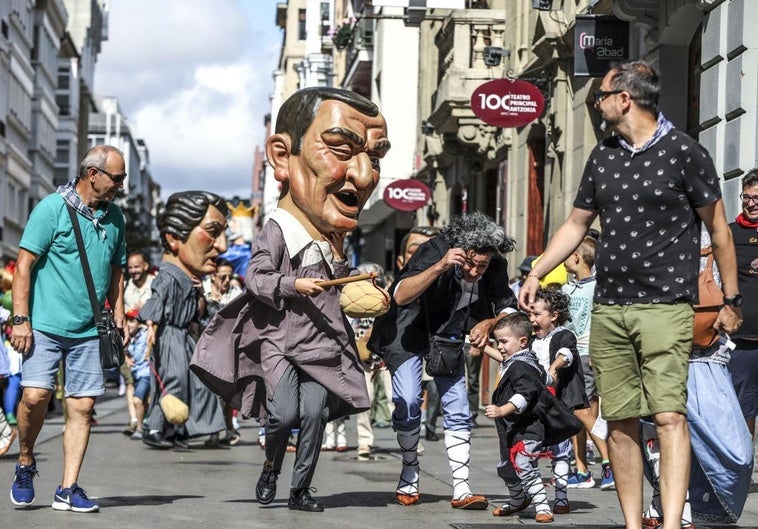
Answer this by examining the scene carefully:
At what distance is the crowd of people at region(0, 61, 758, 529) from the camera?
720cm

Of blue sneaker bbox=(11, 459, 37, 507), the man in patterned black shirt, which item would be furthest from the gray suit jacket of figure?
the man in patterned black shirt

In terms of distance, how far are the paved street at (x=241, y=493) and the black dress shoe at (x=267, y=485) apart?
0.08m

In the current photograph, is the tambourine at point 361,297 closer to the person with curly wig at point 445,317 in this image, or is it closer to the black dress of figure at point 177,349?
the person with curly wig at point 445,317

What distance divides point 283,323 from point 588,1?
11280mm

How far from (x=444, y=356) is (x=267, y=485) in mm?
1310

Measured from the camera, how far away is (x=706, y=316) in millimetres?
7820

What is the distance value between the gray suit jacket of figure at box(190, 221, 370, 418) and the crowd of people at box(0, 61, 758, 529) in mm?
11

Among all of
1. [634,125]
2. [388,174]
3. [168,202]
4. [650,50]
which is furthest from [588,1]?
[388,174]

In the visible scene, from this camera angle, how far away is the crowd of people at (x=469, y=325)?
720 centimetres

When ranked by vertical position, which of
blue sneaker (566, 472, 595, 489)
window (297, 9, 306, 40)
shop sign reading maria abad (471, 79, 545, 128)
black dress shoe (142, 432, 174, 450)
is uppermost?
window (297, 9, 306, 40)

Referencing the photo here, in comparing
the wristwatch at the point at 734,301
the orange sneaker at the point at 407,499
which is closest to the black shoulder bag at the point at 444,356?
the orange sneaker at the point at 407,499

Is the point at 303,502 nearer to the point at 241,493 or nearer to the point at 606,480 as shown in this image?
the point at 241,493

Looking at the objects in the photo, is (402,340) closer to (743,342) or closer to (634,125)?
(743,342)

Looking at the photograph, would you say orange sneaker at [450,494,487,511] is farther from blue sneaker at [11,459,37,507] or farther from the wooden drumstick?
blue sneaker at [11,459,37,507]
